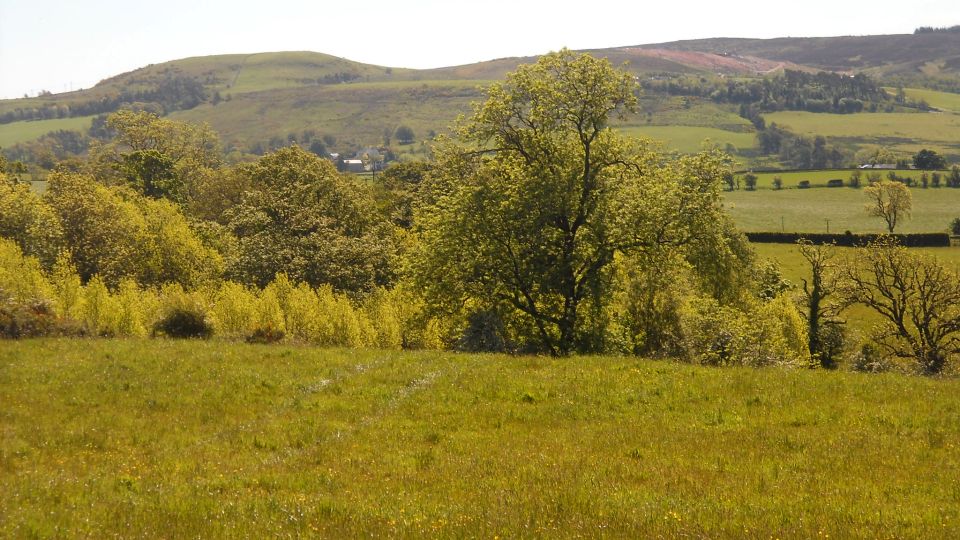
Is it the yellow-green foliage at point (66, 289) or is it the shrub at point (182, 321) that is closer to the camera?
the shrub at point (182, 321)

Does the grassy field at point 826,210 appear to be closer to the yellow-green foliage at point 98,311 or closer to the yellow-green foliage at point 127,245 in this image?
the yellow-green foliage at point 127,245

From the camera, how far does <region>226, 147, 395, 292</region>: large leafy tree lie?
55625 mm

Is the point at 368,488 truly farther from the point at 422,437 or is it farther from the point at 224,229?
the point at 224,229

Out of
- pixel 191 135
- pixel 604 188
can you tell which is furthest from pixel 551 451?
pixel 191 135

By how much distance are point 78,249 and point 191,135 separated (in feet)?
189

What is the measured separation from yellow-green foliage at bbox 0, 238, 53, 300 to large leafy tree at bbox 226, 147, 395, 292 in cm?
1385

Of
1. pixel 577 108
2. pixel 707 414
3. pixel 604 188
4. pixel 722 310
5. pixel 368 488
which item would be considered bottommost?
pixel 722 310

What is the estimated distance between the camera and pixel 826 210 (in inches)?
6329

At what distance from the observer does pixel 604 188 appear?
36375mm

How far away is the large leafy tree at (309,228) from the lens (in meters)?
55.6

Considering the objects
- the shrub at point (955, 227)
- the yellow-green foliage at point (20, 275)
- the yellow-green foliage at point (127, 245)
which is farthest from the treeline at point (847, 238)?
the yellow-green foliage at point (20, 275)

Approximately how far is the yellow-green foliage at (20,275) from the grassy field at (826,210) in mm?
117161

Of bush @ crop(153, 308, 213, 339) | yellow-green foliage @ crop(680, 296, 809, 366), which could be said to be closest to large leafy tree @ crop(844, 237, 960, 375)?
yellow-green foliage @ crop(680, 296, 809, 366)

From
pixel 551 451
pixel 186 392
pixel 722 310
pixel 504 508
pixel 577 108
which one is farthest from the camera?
pixel 722 310
